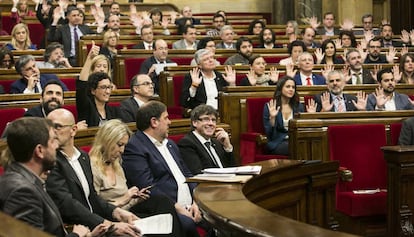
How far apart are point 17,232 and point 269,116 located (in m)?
4.85

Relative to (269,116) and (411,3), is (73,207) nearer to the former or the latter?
(269,116)

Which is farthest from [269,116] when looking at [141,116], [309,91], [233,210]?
[233,210]

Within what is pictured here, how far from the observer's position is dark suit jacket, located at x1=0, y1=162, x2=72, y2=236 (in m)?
3.09

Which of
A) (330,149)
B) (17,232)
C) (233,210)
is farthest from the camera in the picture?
(330,149)

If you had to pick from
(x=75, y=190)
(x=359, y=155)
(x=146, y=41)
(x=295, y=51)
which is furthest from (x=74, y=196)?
(x=146, y=41)

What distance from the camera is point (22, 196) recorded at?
3.09 meters

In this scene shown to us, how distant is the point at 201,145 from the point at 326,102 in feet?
6.59

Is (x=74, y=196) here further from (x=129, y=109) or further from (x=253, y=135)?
(x=253, y=135)

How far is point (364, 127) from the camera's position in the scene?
6000mm

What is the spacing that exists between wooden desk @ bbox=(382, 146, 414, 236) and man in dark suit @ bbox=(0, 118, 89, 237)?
100 inches

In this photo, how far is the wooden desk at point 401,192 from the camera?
5.14 m

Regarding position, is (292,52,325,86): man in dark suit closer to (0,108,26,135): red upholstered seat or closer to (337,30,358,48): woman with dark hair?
(337,30,358,48): woman with dark hair

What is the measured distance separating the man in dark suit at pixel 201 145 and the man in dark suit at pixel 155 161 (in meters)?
0.15

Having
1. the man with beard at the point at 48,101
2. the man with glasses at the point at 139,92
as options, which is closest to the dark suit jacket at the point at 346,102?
the man with glasses at the point at 139,92
